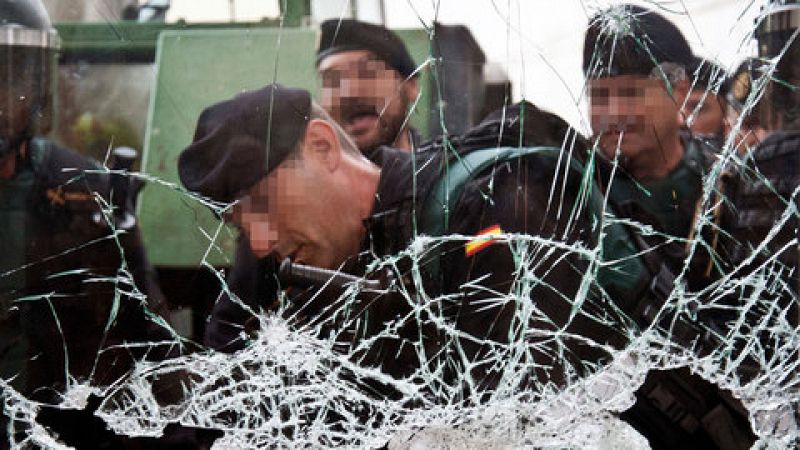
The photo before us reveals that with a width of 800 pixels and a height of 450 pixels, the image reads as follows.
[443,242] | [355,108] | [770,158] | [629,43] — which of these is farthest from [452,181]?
[770,158]

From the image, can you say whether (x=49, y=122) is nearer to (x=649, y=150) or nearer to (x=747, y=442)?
(x=649, y=150)

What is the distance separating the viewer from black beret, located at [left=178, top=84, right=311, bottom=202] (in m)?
1.91

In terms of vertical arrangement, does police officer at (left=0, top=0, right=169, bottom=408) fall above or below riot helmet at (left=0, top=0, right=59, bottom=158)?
below

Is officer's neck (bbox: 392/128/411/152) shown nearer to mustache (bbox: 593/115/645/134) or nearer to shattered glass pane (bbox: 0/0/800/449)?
shattered glass pane (bbox: 0/0/800/449)

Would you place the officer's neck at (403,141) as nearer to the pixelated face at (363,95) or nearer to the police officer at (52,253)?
the pixelated face at (363,95)

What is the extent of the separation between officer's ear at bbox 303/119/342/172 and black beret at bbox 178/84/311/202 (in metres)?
0.02

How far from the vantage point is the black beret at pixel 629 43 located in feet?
6.33

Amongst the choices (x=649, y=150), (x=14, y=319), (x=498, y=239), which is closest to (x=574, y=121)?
(x=649, y=150)

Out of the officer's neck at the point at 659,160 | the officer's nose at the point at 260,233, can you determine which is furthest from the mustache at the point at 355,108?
the officer's neck at the point at 659,160

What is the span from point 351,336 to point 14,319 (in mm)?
765

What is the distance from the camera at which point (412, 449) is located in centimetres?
200

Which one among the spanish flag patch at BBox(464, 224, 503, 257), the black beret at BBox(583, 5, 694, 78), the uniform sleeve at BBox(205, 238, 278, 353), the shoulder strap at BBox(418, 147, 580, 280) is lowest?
the uniform sleeve at BBox(205, 238, 278, 353)

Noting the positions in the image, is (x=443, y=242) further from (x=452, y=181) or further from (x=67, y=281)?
(x=67, y=281)

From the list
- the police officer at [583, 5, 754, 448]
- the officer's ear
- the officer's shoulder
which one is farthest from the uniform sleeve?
the officer's shoulder
